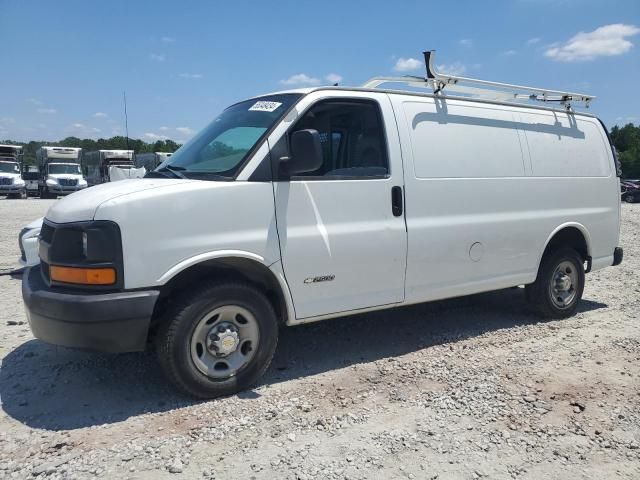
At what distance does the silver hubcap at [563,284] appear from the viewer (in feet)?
19.6

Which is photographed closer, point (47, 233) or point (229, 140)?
point (47, 233)

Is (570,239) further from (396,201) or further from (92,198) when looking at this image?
(92,198)

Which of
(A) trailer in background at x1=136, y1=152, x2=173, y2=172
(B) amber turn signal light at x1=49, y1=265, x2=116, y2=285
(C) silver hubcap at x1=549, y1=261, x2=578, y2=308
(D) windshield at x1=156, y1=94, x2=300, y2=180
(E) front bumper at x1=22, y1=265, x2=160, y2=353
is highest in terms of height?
(A) trailer in background at x1=136, y1=152, x2=173, y2=172

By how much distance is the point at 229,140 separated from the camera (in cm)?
423

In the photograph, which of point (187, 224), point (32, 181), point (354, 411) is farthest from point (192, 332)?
point (32, 181)

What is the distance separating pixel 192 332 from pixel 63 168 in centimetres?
3239

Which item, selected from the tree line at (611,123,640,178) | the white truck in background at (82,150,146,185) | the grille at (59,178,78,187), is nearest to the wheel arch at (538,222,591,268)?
the white truck in background at (82,150,146,185)

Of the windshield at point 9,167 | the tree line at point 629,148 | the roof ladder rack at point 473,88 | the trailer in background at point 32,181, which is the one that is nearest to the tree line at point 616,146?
the tree line at point 629,148

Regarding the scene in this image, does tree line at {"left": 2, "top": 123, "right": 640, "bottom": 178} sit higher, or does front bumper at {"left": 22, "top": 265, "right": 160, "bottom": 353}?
tree line at {"left": 2, "top": 123, "right": 640, "bottom": 178}

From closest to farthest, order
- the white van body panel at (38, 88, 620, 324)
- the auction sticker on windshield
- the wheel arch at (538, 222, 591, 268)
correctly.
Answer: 1. the white van body panel at (38, 88, 620, 324)
2. the auction sticker on windshield
3. the wheel arch at (538, 222, 591, 268)

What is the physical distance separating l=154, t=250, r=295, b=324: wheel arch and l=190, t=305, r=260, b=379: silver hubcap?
258 mm

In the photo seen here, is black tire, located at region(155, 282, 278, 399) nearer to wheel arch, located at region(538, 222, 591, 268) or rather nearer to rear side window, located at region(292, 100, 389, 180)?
rear side window, located at region(292, 100, 389, 180)

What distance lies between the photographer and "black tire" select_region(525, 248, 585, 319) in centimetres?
586

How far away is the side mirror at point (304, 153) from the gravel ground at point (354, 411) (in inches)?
66.2
